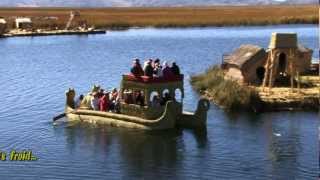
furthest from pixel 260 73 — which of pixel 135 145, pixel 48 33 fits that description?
pixel 48 33

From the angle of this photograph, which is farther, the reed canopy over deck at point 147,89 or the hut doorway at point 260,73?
the hut doorway at point 260,73

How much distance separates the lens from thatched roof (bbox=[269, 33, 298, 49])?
3431 cm

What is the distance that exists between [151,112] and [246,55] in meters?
11.4

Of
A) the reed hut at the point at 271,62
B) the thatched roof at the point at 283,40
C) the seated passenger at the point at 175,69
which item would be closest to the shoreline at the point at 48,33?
the reed hut at the point at 271,62

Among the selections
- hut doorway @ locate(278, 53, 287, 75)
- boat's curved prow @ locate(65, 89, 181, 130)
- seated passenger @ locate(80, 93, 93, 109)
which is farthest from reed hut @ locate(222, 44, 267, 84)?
seated passenger @ locate(80, 93, 93, 109)

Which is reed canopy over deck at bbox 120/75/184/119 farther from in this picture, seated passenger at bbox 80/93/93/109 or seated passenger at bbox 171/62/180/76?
seated passenger at bbox 80/93/93/109

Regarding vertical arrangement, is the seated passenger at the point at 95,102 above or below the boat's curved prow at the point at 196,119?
above

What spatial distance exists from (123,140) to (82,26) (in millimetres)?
75988

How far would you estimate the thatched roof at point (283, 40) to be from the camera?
113 ft

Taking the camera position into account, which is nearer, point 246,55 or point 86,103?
point 86,103

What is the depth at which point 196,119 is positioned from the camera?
27094 mm

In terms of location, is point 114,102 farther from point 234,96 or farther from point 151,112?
point 234,96

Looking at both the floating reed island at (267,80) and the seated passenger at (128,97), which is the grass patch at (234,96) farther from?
the seated passenger at (128,97)

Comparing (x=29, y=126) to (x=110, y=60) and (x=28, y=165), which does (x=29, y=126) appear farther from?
(x=110, y=60)
